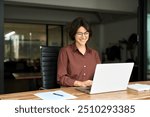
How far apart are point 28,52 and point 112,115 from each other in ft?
22.2

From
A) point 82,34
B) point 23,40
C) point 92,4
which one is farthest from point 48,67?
point 23,40

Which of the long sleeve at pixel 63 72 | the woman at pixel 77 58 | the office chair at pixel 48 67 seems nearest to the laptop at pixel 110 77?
the long sleeve at pixel 63 72

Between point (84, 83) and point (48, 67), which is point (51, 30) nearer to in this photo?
point (48, 67)

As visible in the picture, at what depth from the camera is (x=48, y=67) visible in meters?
2.33

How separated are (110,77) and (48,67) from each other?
916mm

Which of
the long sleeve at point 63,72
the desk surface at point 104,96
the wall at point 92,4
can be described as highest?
the wall at point 92,4

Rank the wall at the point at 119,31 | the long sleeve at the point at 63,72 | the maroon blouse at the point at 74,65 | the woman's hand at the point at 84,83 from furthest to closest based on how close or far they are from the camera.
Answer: the wall at the point at 119,31 → the maroon blouse at the point at 74,65 → the long sleeve at the point at 63,72 → the woman's hand at the point at 84,83

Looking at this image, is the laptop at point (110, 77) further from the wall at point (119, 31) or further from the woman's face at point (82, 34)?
the wall at point (119, 31)

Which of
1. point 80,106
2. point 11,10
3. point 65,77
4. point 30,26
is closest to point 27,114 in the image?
point 80,106

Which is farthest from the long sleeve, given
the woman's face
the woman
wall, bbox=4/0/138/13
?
wall, bbox=4/0/138/13

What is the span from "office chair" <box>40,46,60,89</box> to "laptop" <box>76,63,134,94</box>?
706 millimetres

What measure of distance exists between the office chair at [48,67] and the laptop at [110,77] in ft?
2.32

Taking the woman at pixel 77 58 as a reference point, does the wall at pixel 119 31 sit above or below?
above

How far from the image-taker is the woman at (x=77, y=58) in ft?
6.84
